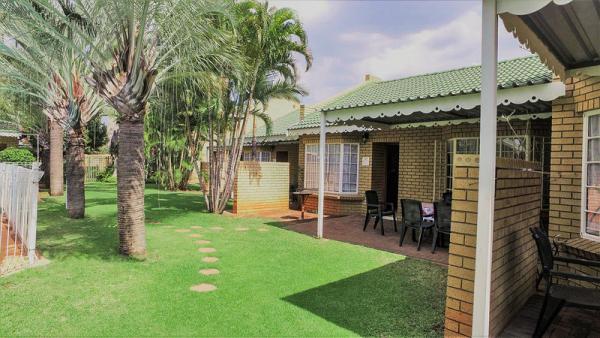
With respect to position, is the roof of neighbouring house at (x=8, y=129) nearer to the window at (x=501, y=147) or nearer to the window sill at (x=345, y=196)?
the window sill at (x=345, y=196)

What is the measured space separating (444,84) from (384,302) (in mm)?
7691

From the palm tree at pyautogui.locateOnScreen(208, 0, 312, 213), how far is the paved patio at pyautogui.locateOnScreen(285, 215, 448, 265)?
361 centimetres

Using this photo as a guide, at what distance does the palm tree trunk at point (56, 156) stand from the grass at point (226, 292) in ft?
28.5

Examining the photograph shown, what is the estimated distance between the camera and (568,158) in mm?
5703

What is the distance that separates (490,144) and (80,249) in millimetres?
7529

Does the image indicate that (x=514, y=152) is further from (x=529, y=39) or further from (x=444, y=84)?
(x=529, y=39)

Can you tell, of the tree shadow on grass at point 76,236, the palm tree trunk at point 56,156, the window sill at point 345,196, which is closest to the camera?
the tree shadow on grass at point 76,236

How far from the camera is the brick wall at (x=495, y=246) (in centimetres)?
338

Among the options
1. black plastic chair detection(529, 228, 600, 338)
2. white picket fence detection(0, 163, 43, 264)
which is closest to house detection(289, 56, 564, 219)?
black plastic chair detection(529, 228, 600, 338)

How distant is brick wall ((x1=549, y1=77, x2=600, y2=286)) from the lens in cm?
554

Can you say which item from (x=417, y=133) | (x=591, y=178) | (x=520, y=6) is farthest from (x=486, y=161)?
(x=417, y=133)

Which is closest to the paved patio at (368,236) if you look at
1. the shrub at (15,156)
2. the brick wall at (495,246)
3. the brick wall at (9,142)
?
the brick wall at (495,246)

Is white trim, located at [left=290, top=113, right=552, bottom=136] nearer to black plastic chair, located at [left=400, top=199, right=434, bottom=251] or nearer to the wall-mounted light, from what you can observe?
the wall-mounted light

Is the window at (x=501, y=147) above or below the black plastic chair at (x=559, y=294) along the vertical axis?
above
